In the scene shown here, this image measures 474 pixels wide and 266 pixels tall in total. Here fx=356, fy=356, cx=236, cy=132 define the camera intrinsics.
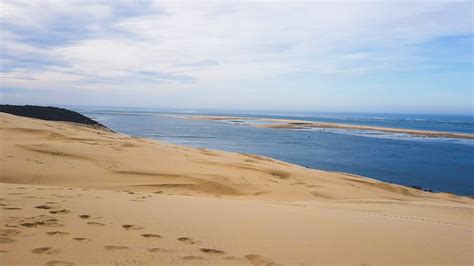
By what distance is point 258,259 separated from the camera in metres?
3.97

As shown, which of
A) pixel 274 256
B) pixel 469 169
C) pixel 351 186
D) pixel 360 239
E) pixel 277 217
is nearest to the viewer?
pixel 274 256

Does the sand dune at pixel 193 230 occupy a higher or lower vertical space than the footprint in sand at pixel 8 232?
lower

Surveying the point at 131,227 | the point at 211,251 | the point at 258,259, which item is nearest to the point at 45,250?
the point at 131,227

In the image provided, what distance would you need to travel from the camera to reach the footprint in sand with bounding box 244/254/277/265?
387cm

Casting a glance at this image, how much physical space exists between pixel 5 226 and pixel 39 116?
35.1 m

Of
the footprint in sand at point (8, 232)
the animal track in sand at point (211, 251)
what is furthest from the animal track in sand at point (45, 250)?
the animal track in sand at point (211, 251)

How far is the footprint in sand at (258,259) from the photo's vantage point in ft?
12.7

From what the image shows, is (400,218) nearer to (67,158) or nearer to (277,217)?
(277,217)

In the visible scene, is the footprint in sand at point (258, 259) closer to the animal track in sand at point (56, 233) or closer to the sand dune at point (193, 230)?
the sand dune at point (193, 230)

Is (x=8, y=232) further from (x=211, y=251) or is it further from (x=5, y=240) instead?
(x=211, y=251)

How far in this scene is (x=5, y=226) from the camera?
4.27m

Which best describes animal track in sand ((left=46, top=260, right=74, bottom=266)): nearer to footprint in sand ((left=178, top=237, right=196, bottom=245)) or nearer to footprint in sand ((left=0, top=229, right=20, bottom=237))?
footprint in sand ((left=0, top=229, right=20, bottom=237))

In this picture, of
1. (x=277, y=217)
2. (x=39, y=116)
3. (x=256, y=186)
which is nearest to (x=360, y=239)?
(x=277, y=217)

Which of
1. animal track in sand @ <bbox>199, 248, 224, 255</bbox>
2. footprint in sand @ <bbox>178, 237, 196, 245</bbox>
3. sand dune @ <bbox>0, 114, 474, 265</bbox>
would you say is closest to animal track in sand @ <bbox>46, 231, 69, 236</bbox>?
sand dune @ <bbox>0, 114, 474, 265</bbox>
